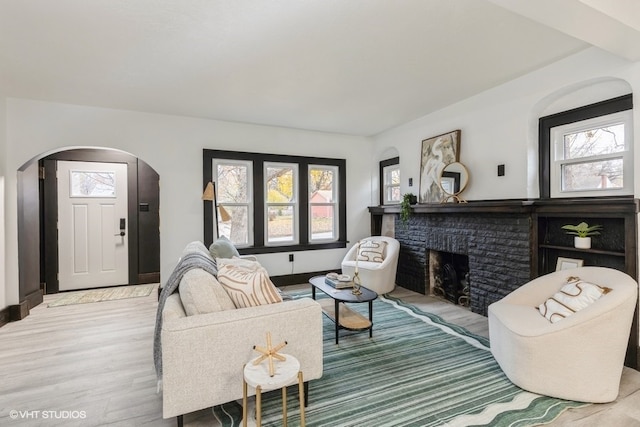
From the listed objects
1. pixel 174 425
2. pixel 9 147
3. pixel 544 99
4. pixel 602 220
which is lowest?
pixel 174 425

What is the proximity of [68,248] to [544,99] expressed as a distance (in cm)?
652

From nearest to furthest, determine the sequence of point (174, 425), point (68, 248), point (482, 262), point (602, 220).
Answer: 1. point (174, 425)
2. point (602, 220)
3. point (482, 262)
4. point (68, 248)

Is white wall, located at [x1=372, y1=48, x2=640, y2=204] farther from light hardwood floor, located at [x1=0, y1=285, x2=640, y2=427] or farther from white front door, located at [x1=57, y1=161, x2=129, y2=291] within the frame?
white front door, located at [x1=57, y1=161, x2=129, y2=291]

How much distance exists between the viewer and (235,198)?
185 inches

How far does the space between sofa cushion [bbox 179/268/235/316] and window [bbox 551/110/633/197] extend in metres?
3.20

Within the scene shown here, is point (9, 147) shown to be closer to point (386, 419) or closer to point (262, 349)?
point (262, 349)

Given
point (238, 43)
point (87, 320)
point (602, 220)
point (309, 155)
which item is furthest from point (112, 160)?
point (602, 220)

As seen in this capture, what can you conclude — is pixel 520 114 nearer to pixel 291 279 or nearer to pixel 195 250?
pixel 195 250

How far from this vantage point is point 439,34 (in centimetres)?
227

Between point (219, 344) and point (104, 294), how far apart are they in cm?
395

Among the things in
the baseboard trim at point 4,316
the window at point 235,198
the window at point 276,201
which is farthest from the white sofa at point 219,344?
the baseboard trim at point 4,316

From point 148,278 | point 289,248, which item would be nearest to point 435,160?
point 289,248

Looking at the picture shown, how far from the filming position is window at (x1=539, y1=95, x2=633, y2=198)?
8.21ft

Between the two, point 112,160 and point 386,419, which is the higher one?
point 112,160
